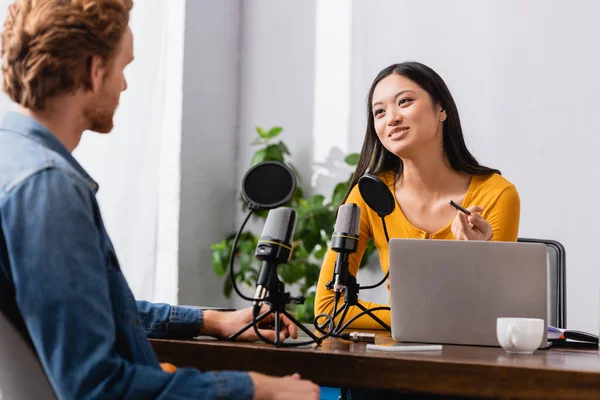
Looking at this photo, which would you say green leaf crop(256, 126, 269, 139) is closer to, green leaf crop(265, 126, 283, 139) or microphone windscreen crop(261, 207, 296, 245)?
green leaf crop(265, 126, 283, 139)

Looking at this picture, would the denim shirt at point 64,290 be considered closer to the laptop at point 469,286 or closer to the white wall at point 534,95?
the laptop at point 469,286

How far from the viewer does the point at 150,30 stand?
354 cm

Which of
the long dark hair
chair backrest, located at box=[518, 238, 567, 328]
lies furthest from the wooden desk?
the long dark hair

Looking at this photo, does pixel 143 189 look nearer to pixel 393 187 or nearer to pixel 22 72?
pixel 393 187

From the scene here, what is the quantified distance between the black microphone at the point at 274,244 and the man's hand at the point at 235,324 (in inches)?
3.9

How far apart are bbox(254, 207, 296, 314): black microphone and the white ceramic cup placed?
403 mm

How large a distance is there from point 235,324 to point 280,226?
252 mm

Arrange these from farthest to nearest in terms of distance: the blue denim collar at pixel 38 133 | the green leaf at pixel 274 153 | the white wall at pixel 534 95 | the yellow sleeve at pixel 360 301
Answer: the green leaf at pixel 274 153 → the white wall at pixel 534 95 → the yellow sleeve at pixel 360 301 → the blue denim collar at pixel 38 133

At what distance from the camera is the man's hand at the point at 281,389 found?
909mm

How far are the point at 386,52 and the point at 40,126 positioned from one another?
9.72ft

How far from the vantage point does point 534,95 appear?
10.9ft

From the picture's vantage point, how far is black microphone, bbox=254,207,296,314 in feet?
4.09

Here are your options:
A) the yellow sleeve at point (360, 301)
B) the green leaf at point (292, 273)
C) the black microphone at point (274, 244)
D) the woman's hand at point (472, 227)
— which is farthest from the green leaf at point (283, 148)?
the black microphone at point (274, 244)

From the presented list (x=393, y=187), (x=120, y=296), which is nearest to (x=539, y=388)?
(x=120, y=296)
